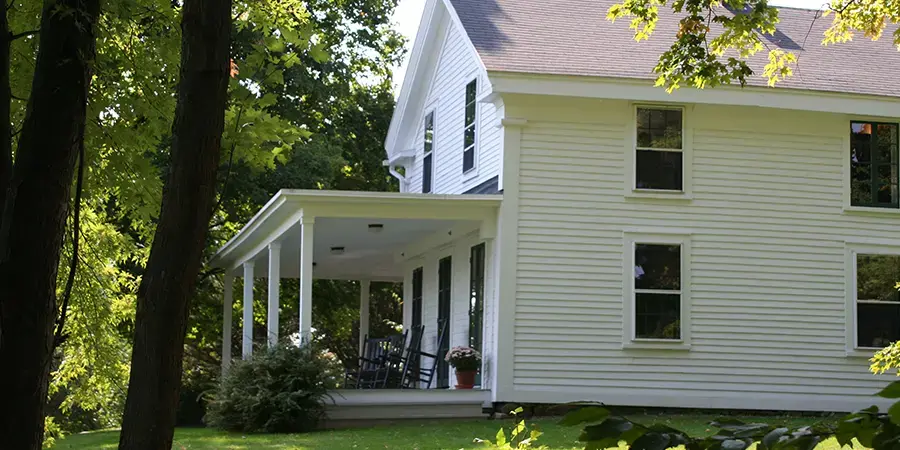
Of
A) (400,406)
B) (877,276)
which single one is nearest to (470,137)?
(400,406)

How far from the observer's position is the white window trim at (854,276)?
52.3 feet

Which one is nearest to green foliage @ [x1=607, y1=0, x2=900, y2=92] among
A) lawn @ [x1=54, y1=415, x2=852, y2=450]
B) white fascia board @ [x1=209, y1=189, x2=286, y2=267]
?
lawn @ [x1=54, y1=415, x2=852, y2=450]

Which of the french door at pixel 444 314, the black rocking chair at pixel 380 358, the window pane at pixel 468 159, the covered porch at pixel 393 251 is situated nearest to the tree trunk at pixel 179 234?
the covered porch at pixel 393 251

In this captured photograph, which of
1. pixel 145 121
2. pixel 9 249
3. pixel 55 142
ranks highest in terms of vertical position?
pixel 145 121

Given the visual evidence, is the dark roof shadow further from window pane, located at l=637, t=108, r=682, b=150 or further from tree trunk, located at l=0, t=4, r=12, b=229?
tree trunk, located at l=0, t=4, r=12, b=229

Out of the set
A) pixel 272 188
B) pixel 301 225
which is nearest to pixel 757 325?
pixel 301 225

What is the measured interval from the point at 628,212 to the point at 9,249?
41.5 feet

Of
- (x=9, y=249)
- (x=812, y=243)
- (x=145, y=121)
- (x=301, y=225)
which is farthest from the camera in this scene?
(x=812, y=243)

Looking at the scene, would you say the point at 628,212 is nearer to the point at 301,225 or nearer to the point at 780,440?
the point at 301,225

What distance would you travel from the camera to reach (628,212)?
15.6 metres

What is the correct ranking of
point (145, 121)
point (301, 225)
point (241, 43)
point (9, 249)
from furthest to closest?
point (241, 43) → point (301, 225) → point (145, 121) → point (9, 249)

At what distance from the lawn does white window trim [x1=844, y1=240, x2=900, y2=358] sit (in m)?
1.72

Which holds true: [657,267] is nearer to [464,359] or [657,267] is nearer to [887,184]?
[464,359]

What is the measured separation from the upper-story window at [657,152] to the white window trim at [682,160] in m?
0.04
